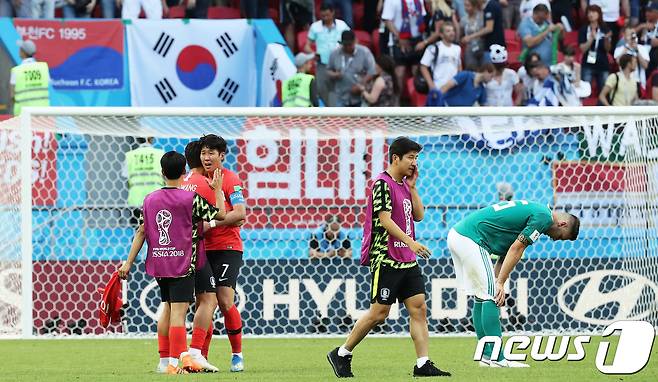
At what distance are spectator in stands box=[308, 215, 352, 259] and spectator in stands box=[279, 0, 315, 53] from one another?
6341mm

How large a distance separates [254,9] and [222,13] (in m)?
0.70

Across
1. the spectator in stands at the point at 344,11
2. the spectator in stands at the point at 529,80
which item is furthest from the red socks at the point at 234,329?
the spectator in stands at the point at 344,11

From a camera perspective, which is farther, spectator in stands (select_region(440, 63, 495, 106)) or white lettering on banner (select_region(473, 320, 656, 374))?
spectator in stands (select_region(440, 63, 495, 106))

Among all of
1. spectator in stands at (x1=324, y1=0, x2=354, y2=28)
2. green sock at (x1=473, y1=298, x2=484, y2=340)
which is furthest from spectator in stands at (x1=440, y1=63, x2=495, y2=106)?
green sock at (x1=473, y1=298, x2=484, y2=340)

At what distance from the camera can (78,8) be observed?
1928cm

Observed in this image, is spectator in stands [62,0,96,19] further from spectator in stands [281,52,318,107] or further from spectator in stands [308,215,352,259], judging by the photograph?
spectator in stands [308,215,352,259]

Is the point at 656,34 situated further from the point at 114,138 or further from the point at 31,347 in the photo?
the point at 31,347

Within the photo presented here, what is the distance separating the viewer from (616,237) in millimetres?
14000

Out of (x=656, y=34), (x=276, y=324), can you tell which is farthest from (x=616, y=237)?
(x=656, y=34)

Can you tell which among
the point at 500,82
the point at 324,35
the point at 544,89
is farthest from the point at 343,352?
the point at 324,35

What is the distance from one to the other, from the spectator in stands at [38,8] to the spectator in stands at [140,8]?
0.96 m

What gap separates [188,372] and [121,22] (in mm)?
9921

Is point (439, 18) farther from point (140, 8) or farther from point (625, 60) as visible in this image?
point (140, 8)

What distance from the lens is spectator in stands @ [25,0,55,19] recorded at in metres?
19.1
